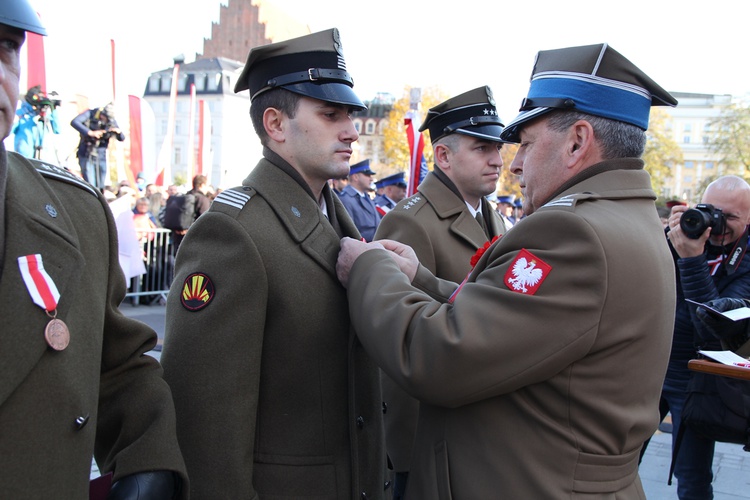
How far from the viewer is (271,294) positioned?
2.08 meters

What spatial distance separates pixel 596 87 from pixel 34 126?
748 centimetres

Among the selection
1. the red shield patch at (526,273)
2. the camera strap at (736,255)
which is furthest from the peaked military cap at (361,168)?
the red shield patch at (526,273)

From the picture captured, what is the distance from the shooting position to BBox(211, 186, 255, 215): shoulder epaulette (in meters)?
2.11

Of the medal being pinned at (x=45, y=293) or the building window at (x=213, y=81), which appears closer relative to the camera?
the medal being pinned at (x=45, y=293)

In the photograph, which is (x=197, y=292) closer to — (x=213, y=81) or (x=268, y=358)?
(x=268, y=358)

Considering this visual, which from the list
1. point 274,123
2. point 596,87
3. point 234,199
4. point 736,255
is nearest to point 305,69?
point 274,123

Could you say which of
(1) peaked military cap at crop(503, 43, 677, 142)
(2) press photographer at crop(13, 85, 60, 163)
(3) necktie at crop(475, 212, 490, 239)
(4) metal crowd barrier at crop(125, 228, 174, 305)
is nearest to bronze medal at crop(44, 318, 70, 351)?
(1) peaked military cap at crop(503, 43, 677, 142)

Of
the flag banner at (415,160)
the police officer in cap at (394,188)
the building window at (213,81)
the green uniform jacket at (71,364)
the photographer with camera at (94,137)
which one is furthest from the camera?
the building window at (213,81)

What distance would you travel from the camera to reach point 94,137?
341 inches

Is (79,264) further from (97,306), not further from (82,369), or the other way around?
(82,369)

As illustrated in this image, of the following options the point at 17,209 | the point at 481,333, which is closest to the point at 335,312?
the point at 481,333

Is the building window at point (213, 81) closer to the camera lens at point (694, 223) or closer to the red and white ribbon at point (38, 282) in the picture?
the camera lens at point (694, 223)

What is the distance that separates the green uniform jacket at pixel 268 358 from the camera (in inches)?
77.9

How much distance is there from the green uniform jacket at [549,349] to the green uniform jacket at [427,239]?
1200mm
